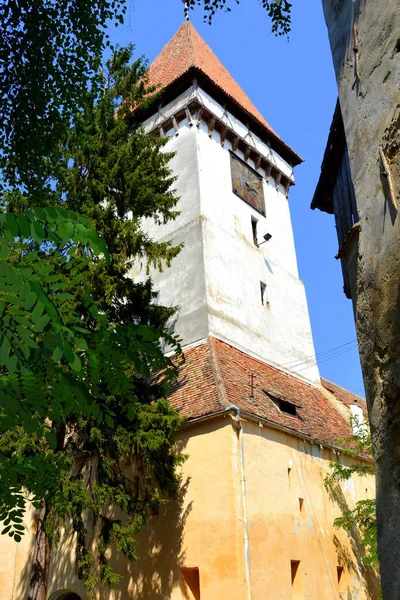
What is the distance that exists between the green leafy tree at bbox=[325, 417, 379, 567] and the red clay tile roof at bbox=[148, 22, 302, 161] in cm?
1360

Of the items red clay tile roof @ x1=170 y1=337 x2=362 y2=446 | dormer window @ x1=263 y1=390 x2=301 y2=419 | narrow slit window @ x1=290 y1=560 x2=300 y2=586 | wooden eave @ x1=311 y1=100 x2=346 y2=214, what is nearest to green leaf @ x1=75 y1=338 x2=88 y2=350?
wooden eave @ x1=311 y1=100 x2=346 y2=214

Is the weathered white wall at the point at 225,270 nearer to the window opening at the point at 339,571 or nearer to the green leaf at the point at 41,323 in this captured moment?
the window opening at the point at 339,571

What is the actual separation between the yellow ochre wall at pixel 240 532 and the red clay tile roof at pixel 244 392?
51 centimetres

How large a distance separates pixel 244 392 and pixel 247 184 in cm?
991

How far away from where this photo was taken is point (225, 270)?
62.1 feet

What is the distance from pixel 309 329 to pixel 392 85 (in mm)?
17221

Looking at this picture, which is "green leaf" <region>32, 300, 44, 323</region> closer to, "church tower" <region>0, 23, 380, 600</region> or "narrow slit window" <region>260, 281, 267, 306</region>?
"church tower" <region>0, 23, 380, 600</region>

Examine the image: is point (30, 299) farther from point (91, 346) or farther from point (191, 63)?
point (191, 63)

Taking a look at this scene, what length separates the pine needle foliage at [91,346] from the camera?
3.90 m

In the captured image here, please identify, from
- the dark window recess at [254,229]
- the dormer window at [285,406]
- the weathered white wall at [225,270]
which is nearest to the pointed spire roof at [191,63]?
the weathered white wall at [225,270]

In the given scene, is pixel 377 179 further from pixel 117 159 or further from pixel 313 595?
pixel 313 595

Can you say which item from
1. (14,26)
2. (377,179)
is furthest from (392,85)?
(14,26)

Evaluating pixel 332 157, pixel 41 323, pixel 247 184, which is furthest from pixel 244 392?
pixel 41 323

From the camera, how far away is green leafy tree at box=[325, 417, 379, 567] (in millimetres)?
14641
